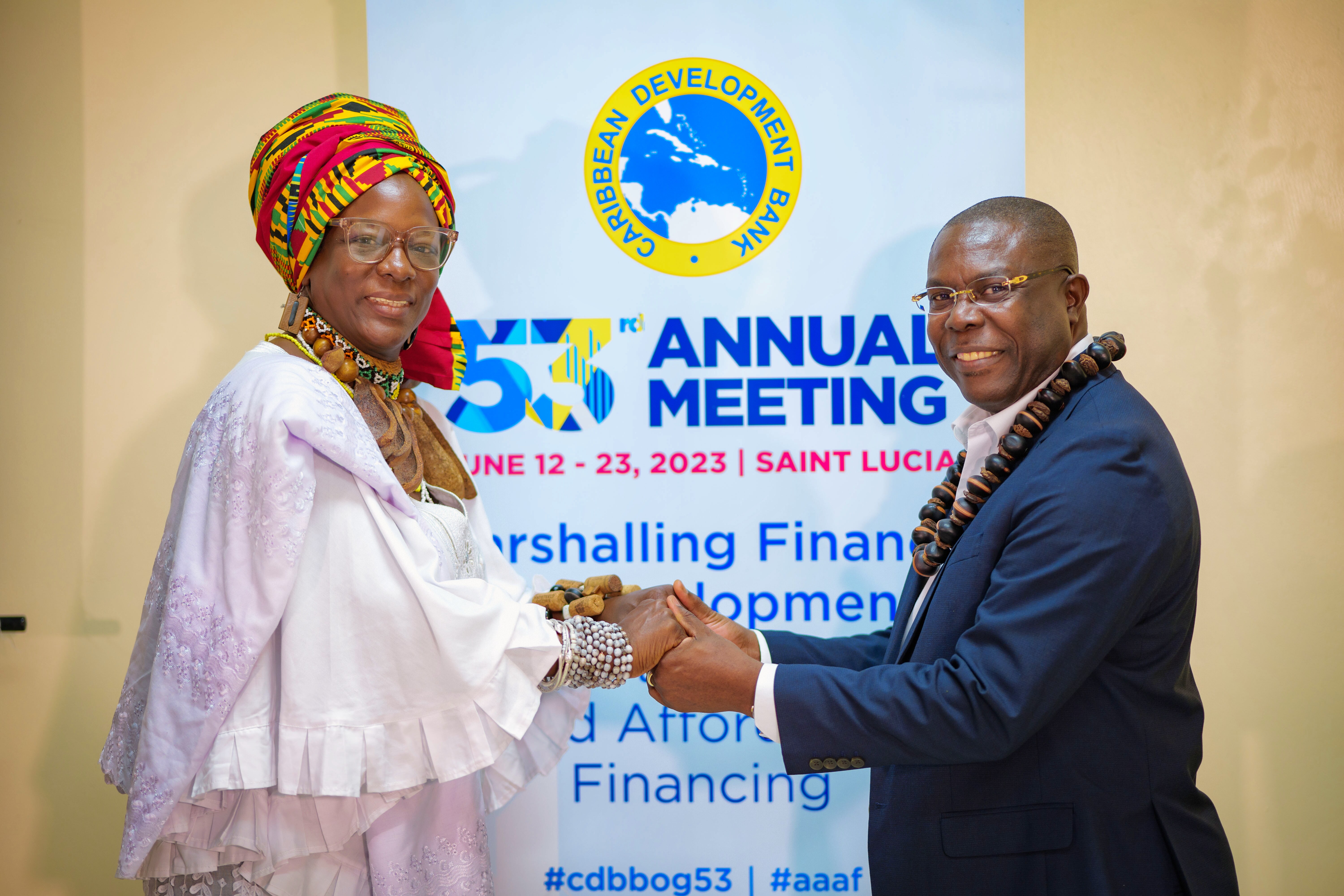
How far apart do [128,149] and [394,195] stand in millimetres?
1743

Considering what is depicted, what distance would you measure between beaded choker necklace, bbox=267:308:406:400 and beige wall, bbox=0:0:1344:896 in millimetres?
1273

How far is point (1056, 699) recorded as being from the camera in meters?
1.70

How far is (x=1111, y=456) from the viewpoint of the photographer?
5.56 ft

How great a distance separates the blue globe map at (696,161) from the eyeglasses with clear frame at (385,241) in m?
0.85

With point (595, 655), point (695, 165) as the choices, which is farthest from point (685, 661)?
point (695, 165)

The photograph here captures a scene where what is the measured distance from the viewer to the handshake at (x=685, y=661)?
1.99 meters

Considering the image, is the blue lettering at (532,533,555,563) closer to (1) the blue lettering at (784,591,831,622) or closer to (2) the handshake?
(2) the handshake

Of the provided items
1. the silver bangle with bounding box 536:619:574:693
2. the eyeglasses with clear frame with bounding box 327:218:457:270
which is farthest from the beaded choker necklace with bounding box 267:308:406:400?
the silver bangle with bounding box 536:619:574:693

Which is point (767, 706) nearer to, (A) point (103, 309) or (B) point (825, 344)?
(B) point (825, 344)

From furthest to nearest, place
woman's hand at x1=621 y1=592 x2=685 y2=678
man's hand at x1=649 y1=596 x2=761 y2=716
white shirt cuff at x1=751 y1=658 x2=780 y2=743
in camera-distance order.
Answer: woman's hand at x1=621 y1=592 x2=685 y2=678, man's hand at x1=649 y1=596 x2=761 y2=716, white shirt cuff at x1=751 y1=658 x2=780 y2=743

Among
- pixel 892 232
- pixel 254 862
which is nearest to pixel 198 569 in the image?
pixel 254 862

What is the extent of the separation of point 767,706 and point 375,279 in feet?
4.00

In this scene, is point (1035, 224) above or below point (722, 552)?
above

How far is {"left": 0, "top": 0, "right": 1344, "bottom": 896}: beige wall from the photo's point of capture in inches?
119
